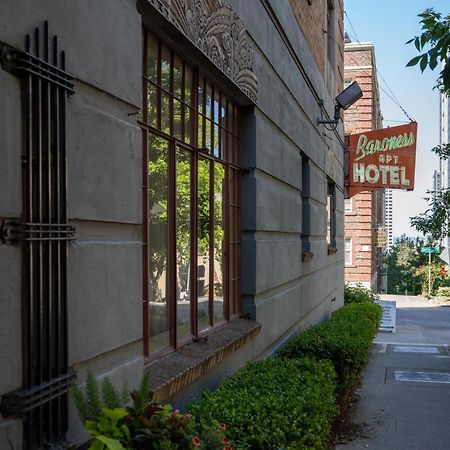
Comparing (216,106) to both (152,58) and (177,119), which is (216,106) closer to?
(177,119)

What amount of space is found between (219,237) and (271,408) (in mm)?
2112

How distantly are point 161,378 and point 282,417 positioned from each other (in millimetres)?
818

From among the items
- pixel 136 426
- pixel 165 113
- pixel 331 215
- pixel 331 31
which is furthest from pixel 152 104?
pixel 331 215

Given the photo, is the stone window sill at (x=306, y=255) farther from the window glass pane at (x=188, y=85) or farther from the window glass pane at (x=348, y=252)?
the window glass pane at (x=348, y=252)

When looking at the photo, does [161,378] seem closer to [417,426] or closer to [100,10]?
[100,10]

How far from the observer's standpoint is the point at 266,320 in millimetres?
7172

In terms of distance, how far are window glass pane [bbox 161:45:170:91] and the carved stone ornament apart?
20 centimetres

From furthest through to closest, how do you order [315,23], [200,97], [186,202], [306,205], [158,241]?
[315,23] < [306,205] < [200,97] < [186,202] < [158,241]

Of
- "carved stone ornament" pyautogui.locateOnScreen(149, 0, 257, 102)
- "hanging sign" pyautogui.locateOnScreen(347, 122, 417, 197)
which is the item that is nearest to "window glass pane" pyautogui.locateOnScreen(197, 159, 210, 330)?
"carved stone ornament" pyautogui.locateOnScreen(149, 0, 257, 102)

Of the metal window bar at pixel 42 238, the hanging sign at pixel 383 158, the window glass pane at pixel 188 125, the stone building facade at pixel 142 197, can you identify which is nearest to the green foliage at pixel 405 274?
the hanging sign at pixel 383 158

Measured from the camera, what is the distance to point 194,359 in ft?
15.2

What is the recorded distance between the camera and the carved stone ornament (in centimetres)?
437

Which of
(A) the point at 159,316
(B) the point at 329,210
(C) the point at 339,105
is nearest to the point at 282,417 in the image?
(A) the point at 159,316

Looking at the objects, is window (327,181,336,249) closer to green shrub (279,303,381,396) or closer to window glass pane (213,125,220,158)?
green shrub (279,303,381,396)
